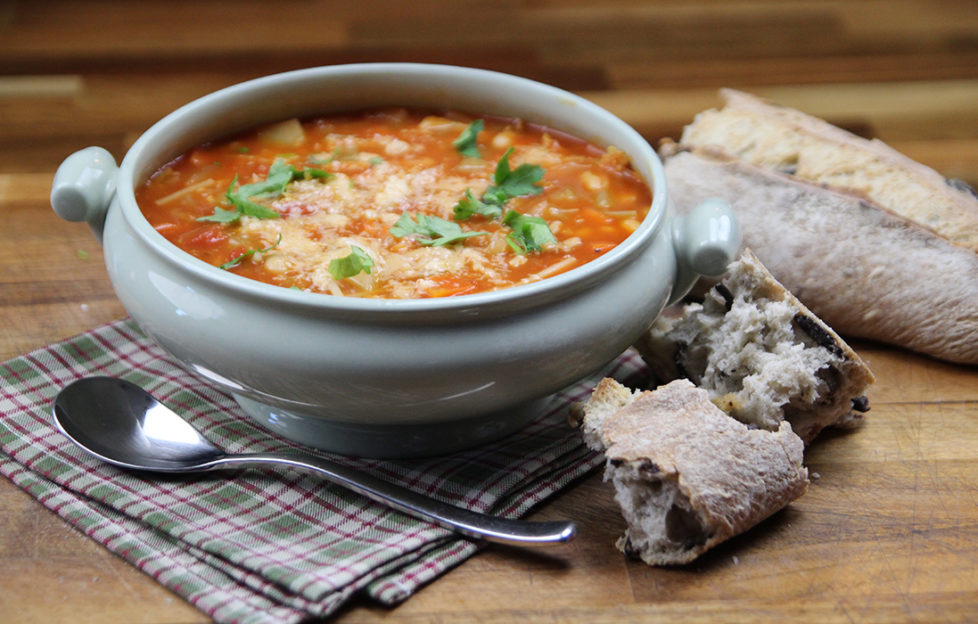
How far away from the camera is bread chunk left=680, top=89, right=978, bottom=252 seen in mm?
3432

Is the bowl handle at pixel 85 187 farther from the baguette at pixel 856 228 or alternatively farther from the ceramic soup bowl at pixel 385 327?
the baguette at pixel 856 228

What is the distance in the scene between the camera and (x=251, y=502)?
268 centimetres

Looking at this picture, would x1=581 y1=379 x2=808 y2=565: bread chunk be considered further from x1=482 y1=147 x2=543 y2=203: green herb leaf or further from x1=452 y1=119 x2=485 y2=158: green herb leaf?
x1=452 y1=119 x2=485 y2=158: green herb leaf

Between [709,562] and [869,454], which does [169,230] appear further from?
[869,454]

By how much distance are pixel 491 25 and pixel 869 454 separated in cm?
320

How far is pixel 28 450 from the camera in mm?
2793

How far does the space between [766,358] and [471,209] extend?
0.82 meters

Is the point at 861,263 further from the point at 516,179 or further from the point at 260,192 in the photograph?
the point at 260,192

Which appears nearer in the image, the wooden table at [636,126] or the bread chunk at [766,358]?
the wooden table at [636,126]

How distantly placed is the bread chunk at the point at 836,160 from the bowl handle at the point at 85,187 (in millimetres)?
1870

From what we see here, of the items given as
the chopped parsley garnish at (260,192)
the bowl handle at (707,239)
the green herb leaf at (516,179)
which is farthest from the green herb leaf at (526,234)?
the chopped parsley garnish at (260,192)

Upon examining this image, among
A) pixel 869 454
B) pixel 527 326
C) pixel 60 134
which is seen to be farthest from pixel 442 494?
pixel 60 134

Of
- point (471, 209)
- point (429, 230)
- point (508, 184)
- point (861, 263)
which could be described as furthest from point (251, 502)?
point (861, 263)

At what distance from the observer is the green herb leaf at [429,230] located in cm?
282
